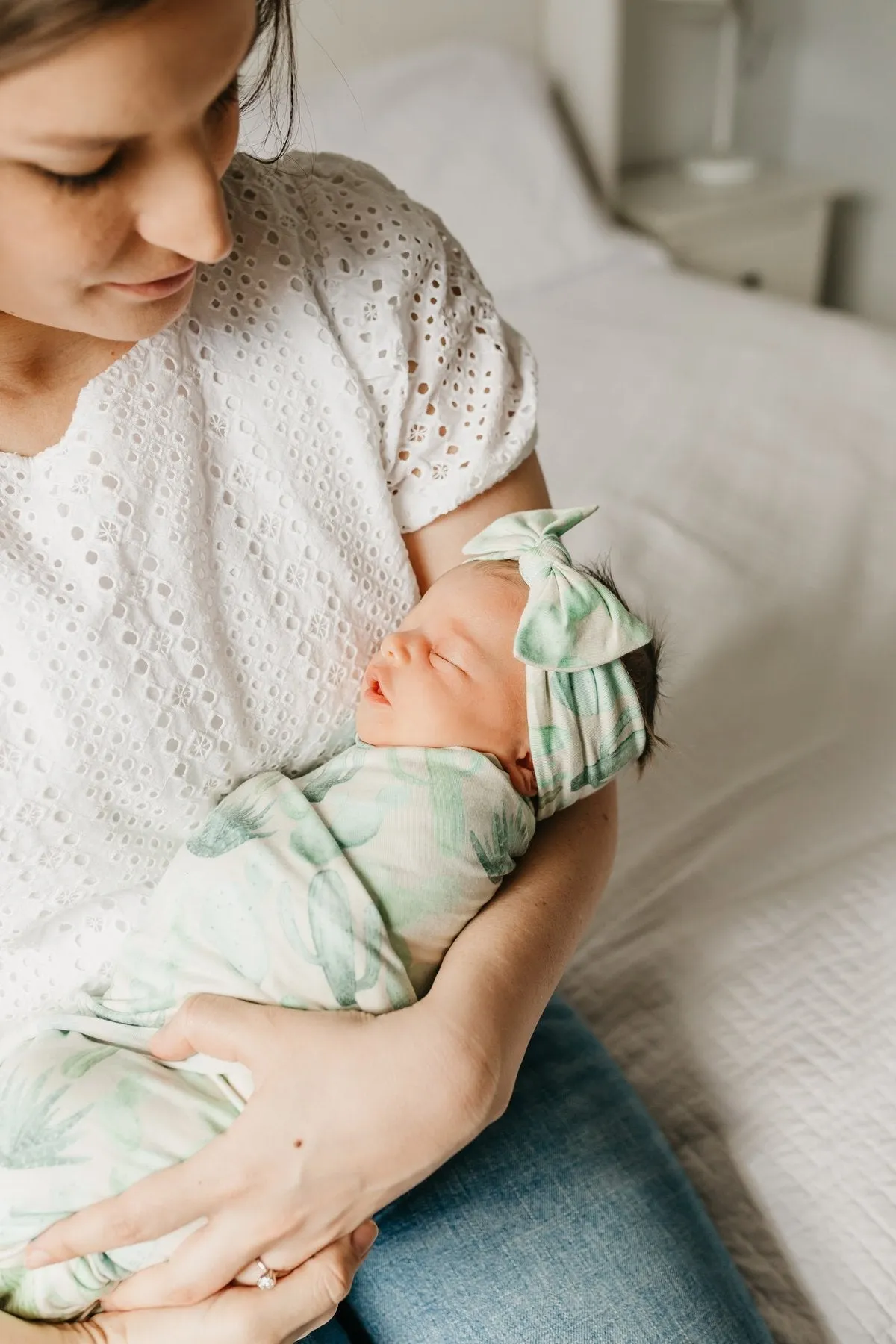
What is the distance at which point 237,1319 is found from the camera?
2.15 ft

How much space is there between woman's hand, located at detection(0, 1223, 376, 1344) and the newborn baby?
2 cm

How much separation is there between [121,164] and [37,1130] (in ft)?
1.75

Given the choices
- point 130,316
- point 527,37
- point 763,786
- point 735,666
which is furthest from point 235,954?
point 527,37

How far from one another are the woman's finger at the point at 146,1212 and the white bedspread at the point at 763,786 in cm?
44

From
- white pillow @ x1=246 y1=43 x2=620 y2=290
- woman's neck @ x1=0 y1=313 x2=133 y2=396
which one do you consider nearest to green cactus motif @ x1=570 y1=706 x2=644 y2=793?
woman's neck @ x1=0 y1=313 x2=133 y2=396

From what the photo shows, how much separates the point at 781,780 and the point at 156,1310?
790 millimetres

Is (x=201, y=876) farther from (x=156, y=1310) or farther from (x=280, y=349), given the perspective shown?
(x=280, y=349)

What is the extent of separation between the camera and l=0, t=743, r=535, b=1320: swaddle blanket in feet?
2.20

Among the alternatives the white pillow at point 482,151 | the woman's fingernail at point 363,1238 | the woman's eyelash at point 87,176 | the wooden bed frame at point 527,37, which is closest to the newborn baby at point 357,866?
the woman's fingernail at point 363,1238

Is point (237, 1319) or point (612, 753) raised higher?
point (612, 753)

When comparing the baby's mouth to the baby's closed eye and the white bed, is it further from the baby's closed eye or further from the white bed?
the white bed

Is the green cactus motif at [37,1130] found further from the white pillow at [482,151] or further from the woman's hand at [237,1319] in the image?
the white pillow at [482,151]

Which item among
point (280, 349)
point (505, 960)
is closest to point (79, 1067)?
point (505, 960)

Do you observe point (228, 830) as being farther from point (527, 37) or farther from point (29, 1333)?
point (527, 37)
